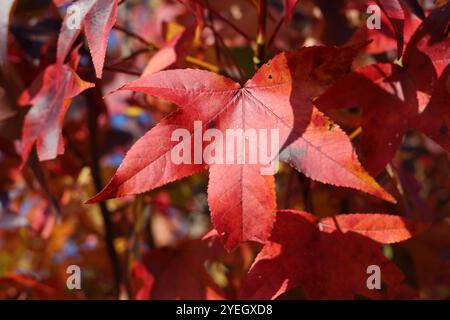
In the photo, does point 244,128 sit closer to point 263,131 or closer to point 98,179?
point 263,131

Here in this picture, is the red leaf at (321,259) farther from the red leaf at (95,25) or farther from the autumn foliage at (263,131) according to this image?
the red leaf at (95,25)

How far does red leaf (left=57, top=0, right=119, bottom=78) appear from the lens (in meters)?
0.83

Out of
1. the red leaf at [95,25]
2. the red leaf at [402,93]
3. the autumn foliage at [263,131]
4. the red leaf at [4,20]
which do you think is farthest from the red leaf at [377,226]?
the red leaf at [4,20]

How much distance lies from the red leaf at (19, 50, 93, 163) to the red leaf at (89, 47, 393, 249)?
8.4 inches

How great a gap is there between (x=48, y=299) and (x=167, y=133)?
1.97ft

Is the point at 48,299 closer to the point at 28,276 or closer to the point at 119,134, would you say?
the point at 28,276

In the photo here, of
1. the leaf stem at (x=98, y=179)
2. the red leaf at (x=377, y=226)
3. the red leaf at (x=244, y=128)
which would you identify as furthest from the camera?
the leaf stem at (x=98, y=179)

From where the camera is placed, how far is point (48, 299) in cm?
123

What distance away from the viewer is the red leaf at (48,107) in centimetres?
99

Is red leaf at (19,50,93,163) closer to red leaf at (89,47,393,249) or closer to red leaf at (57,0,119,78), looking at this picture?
red leaf at (57,0,119,78)

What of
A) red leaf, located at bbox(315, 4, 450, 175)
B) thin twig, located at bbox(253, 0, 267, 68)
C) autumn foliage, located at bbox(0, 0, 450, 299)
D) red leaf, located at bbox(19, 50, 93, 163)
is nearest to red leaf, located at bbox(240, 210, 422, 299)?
autumn foliage, located at bbox(0, 0, 450, 299)

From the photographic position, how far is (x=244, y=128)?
32.7 inches

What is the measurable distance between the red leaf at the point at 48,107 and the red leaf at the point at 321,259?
0.38 metres
